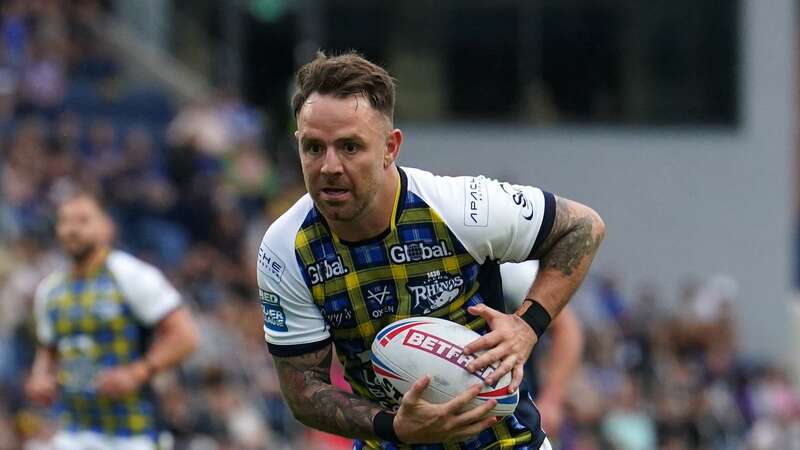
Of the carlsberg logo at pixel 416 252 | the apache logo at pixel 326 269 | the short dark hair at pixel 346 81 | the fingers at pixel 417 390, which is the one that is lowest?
the fingers at pixel 417 390

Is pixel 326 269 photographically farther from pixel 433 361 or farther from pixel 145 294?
pixel 145 294

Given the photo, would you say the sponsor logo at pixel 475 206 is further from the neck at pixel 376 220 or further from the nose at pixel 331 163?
the nose at pixel 331 163

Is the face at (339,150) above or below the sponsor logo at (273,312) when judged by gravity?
above

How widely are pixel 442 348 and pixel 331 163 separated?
679 millimetres

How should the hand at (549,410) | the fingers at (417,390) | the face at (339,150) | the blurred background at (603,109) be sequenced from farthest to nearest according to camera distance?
1. the blurred background at (603,109)
2. the hand at (549,410)
3. the face at (339,150)
4. the fingers at (417,390)

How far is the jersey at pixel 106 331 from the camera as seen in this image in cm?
790

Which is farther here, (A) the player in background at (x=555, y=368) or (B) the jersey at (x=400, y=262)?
(A) the player in background at (x=555, y=368)

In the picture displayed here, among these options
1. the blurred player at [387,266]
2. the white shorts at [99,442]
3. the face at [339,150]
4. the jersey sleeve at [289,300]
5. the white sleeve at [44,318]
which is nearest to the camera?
the face at [339,150]

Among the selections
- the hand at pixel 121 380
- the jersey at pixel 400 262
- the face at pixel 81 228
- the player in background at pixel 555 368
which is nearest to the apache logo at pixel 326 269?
the jersey at pixel 400 262

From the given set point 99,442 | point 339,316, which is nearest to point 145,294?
point 99,442

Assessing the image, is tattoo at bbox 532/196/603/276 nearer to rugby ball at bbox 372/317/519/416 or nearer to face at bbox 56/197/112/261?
rugby ball at bbox 372/317/519/416

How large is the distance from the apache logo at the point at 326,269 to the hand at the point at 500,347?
0.46 m

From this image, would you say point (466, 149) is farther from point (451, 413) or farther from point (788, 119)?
point (451, 413)

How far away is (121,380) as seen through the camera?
766cm
